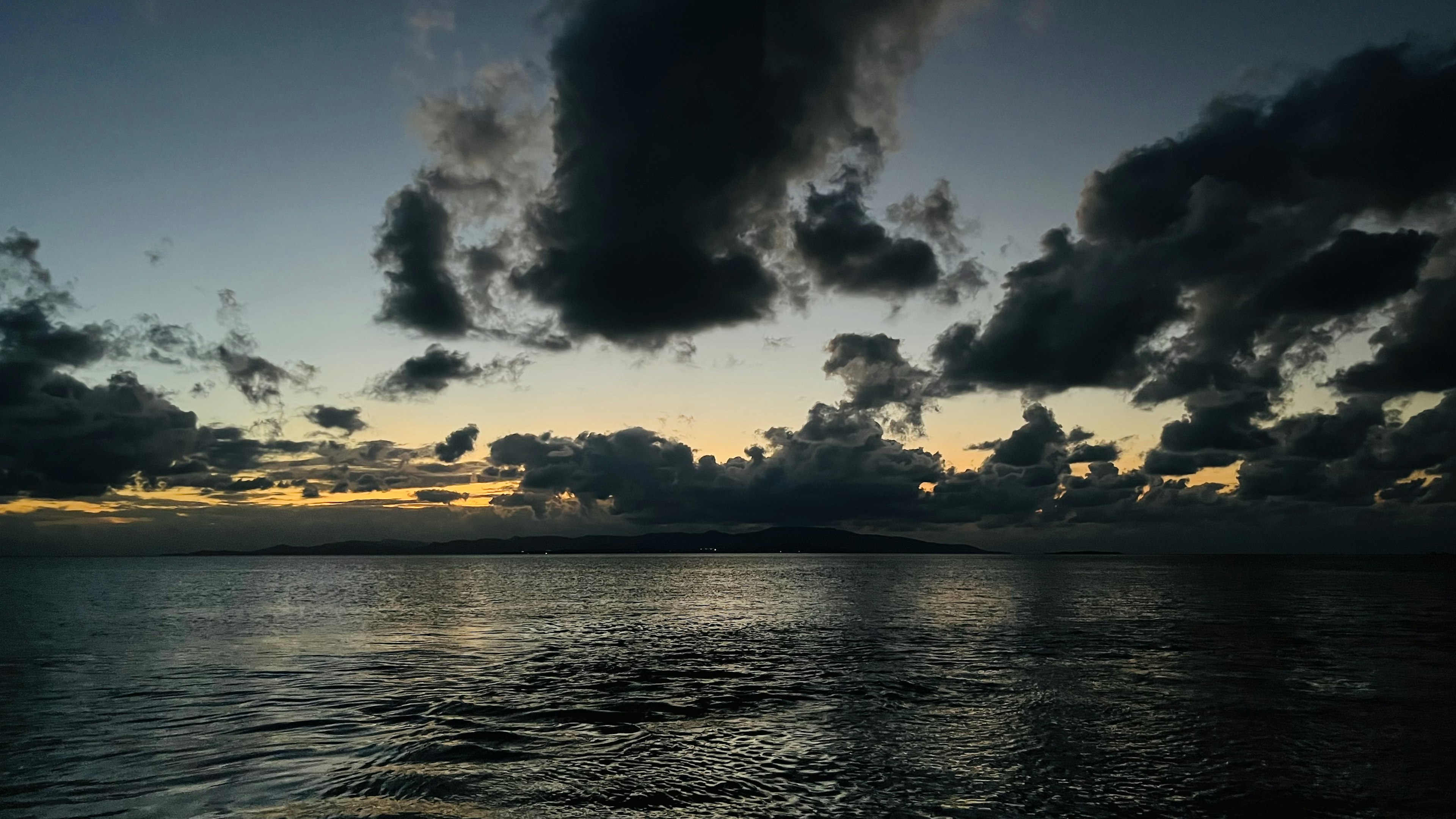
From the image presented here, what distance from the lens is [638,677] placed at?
1447 inches

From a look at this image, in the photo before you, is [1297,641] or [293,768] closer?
[293,768]

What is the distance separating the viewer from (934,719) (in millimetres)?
26875

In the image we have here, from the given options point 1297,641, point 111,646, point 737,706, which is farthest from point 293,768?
point 1297,641

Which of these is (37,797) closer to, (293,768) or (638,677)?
(293,768)

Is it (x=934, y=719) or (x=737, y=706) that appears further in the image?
(x=737, y=706)

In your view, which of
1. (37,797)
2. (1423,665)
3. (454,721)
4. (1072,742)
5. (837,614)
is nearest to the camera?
(37,797)

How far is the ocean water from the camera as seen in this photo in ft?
60.1

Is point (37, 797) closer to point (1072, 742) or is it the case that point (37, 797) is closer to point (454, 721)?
point (454, 721)

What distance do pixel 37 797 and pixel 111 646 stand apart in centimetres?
3868

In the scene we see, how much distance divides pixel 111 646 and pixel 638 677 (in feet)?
121

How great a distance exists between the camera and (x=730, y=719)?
26.8 meters

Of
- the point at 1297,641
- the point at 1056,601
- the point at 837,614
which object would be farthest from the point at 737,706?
the point at 1056,601

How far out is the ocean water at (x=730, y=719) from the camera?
18312 mm

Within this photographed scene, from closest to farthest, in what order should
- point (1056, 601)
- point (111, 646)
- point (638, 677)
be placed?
point (638, 677) → point (111, 646) → point (1056, 601)
